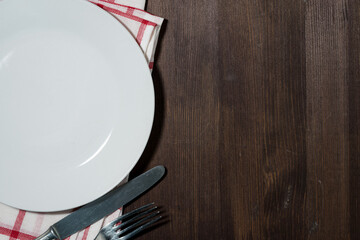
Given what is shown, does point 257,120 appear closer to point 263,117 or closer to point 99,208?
point 263,117

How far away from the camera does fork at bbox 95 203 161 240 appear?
381 millimetres

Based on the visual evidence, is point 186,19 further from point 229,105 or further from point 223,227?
point 223,227

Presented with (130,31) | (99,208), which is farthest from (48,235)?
(130,31)

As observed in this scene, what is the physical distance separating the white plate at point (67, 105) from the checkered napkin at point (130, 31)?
0.12 ft

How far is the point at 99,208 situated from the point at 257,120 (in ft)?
0.79

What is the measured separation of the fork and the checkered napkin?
58mm

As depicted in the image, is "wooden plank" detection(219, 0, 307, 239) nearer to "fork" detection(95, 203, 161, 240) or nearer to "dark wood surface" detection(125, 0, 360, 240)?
"dark wood surface" detection(125, 0, 360, 240)

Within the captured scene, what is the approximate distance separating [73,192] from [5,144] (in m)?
0.10

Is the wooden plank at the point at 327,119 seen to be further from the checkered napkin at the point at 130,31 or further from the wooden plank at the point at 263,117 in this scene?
the checkered napkin at the point at 130,31

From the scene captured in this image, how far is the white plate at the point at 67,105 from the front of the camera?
0.35m

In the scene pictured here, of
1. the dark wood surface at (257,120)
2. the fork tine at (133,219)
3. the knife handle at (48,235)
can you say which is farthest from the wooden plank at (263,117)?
the knife handle at (48,235)

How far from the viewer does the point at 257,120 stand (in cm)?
42

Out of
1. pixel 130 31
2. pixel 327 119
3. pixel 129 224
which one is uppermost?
pixel 130 31

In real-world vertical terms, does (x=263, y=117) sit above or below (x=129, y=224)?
above
